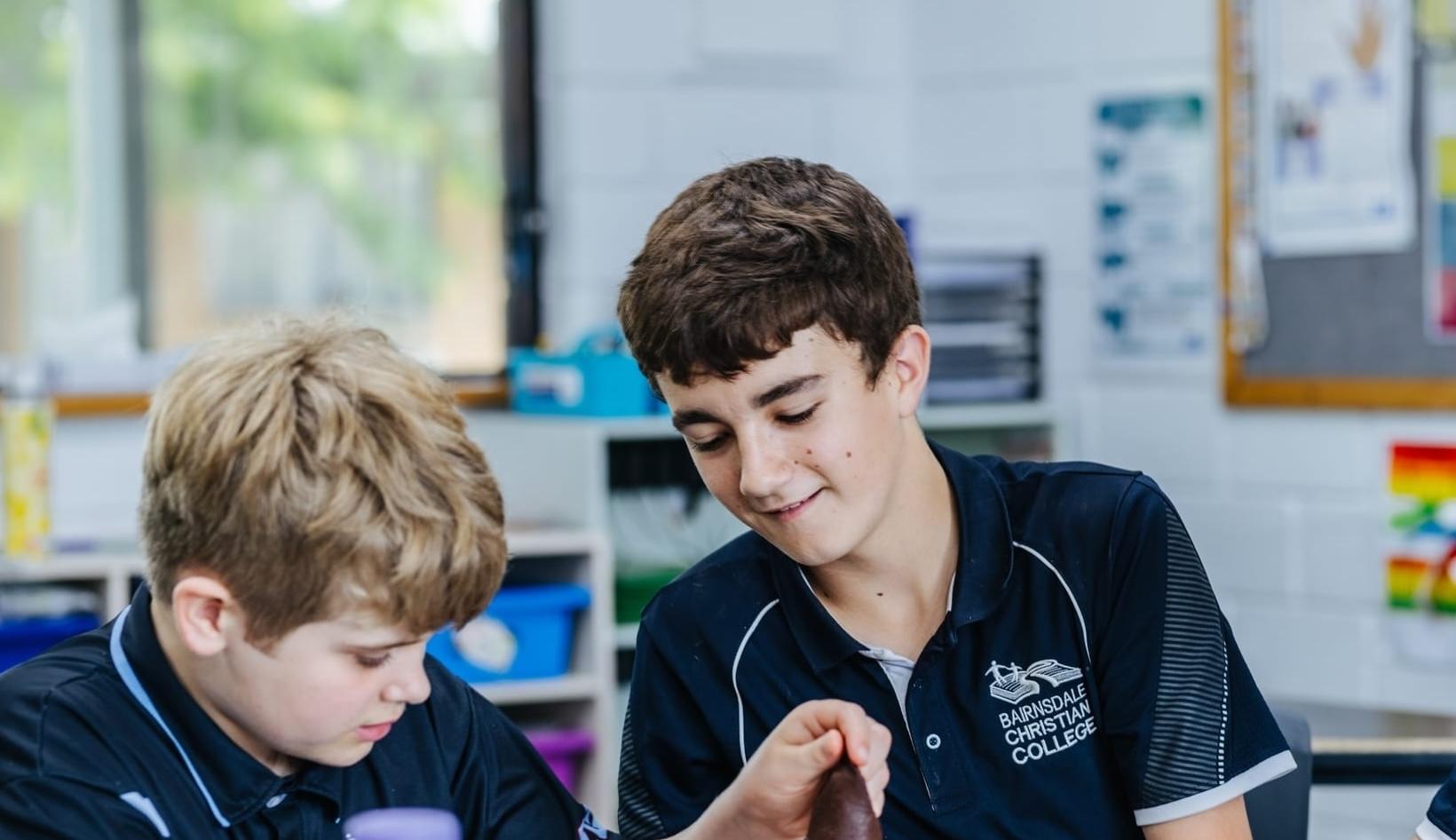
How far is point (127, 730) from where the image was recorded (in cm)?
108

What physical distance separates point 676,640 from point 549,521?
1.68 metres

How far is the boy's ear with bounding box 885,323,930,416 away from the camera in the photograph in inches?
56.2

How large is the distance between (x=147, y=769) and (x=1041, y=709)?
66 centimetres

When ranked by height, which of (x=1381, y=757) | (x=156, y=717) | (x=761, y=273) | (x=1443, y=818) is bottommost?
(x=1381, y=757)

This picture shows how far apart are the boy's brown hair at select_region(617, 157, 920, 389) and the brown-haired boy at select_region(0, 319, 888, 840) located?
0.81ft

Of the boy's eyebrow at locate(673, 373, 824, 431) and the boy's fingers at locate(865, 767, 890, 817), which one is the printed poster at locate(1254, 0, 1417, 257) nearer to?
the boy's eyebrow at locate(673, 373, 824, 431)

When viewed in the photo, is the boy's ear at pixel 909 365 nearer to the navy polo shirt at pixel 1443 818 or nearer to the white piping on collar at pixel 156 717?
the navy polo shirt at pixel 1443 818

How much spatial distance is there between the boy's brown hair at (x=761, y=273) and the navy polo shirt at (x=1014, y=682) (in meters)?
0.18

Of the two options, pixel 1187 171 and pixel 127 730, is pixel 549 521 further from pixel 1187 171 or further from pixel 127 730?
pixel 127 730

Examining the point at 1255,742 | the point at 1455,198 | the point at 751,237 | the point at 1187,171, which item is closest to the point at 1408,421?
the point at 1455,198

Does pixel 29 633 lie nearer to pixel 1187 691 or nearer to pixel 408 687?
pixel 408 687

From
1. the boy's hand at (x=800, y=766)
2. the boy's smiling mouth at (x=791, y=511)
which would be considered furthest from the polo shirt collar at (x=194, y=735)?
the boy's smiling mouth at (x=791, y=511)

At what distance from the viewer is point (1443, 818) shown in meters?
1.22

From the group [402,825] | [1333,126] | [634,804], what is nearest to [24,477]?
[634,804]
